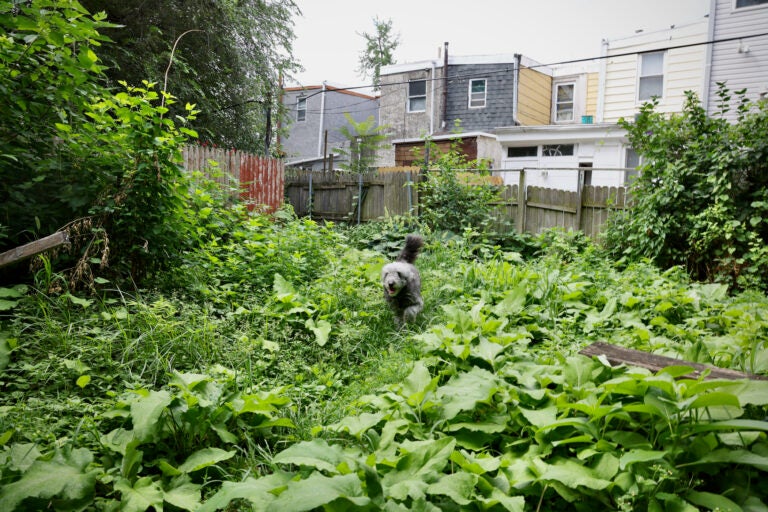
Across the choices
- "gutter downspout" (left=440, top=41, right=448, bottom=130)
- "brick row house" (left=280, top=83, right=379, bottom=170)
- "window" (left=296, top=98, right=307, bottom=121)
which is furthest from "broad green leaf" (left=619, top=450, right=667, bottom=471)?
"window" (left=296, top=98, right=307, bottom=121)

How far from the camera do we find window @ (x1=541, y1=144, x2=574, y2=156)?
1581 centimetres

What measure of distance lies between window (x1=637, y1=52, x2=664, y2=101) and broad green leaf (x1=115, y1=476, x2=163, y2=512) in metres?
16.2

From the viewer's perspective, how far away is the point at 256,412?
251cm

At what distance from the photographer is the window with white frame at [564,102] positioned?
18938mm

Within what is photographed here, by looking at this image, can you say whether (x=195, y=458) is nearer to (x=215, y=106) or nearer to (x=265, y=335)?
(x=265, y=335)

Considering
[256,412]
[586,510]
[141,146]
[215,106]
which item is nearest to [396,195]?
[215,106]

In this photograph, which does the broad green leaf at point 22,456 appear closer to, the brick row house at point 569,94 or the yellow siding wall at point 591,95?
the brick row house at point 569,94

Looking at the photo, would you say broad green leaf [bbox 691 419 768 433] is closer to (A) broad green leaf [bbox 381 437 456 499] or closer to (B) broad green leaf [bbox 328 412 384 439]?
(A) broad green leaf [bbox 381 437 456 499]

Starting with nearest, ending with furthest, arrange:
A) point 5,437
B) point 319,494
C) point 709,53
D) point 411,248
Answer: point 319,494, point 5,437, point 411,248, point 709,53

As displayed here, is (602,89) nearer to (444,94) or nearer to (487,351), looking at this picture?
(444,94)

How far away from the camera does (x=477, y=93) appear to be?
1852cm

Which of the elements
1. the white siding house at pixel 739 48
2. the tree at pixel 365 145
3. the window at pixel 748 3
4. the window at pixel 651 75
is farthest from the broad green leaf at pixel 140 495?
the tree at pixel 365 145

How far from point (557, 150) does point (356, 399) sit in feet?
49.5

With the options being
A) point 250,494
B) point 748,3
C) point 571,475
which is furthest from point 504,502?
point 748,3
